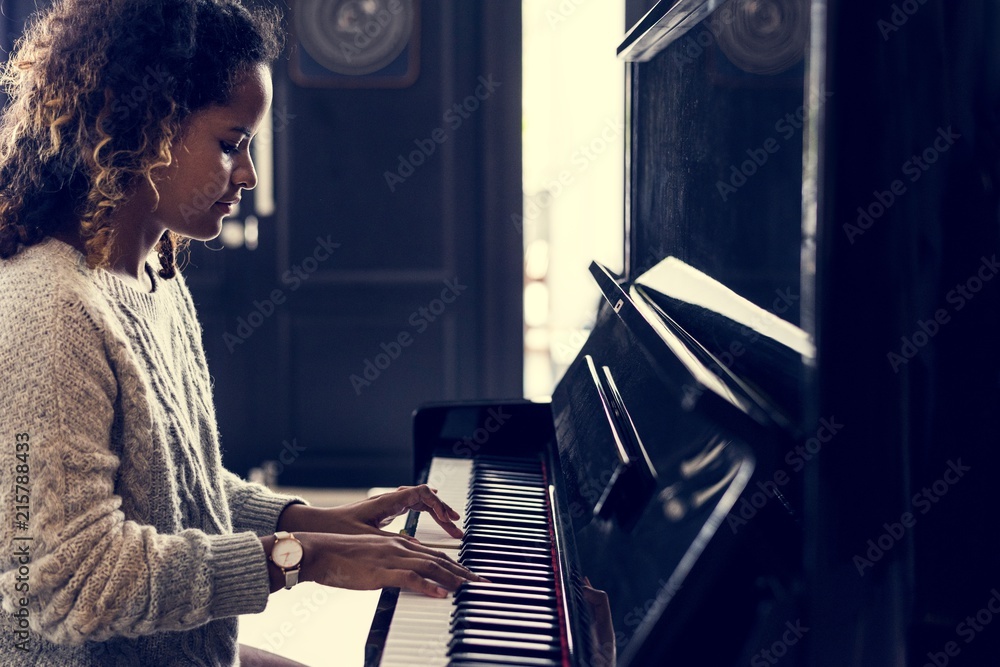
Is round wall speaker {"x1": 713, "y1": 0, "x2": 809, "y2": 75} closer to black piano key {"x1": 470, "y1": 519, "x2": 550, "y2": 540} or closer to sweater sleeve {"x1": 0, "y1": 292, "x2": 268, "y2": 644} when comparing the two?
black piano key {"x1": 470, "y1": 519, "x2": 550, "y2": 540}

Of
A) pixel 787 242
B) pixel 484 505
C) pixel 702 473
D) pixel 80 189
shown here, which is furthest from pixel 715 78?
pixel 80 189

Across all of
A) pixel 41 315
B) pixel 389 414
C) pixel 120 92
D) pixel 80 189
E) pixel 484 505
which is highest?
pixel 120 92

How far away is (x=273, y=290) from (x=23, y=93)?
9.73 feet

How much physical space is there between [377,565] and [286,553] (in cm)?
10

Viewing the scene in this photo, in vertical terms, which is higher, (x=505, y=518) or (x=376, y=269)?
(x=376, y=269)

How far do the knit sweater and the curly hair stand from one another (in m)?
0.05

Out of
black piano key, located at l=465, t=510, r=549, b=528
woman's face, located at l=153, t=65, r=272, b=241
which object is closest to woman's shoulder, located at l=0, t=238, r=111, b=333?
woman's face, located at l=153, t=65, r=272, b=241

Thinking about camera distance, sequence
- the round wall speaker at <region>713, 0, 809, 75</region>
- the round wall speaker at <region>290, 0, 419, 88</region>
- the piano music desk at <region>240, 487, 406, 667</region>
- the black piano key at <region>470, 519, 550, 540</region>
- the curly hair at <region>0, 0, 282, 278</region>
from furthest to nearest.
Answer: the round wall speaker at <region>290, 0, 419, 88</region>
the piano music desk at <region>240, 487, 406, 667</region>
the black piano key at <region>470, 519, 550, 540</region>
the curly hair at <region>0, 0, 282, 278</region>
the round wall speaker at <region>713, 0, 809, 75</region>

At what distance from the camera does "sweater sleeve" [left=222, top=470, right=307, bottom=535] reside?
1.38m

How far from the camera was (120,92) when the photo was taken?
1051mm

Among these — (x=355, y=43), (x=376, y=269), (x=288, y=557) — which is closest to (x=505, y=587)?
(x=288, y=557)

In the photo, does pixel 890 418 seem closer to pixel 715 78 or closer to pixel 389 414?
pixel 715 78

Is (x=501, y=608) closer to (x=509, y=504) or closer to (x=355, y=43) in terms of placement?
(x=509, y=504)

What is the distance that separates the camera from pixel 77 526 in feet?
2.94
